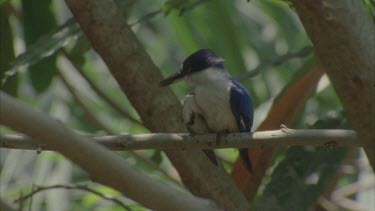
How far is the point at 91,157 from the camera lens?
5.66 feet

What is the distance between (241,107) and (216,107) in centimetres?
13

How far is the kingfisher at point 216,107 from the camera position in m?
4.19

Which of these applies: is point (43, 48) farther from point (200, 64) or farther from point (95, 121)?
point (95, 121)

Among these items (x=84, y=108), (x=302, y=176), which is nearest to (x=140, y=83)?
(x=302, y=176)

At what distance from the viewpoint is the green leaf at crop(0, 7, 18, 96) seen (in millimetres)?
4793

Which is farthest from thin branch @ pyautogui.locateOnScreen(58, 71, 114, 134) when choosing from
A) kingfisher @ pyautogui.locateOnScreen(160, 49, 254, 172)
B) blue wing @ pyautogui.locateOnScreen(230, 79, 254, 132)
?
blue wing @ pyautogui.locateOnScreen(230, 79, 254, 132)

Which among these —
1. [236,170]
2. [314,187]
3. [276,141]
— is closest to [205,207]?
[276,141]

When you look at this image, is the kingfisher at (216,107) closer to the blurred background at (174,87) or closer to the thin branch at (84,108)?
the blurred background at (174,87)

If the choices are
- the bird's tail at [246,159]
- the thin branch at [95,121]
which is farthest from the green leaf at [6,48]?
the bird's tail at [246,159]

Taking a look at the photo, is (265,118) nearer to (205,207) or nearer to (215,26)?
(215,26)

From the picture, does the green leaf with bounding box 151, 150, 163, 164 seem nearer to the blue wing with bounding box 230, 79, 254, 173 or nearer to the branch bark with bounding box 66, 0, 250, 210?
the branch bark with bounding box 66, 0, 250, 210

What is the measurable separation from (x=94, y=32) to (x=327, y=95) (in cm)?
210

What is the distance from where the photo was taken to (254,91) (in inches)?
220

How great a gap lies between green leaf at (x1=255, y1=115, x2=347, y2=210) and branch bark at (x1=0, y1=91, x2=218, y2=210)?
2.23 meters
